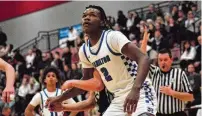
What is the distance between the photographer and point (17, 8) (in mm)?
26234

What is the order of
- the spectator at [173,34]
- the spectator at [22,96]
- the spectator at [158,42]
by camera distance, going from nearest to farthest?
the spectator at [158,42] → the spectator at [173,34] → the spectator at [22,96]

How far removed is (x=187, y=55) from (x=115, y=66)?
28.3 ft

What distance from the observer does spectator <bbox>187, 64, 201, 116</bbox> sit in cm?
1061

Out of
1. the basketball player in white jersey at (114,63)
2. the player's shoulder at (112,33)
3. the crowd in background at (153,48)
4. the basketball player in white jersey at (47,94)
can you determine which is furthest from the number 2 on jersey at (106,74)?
the crowd in background at (153,48)

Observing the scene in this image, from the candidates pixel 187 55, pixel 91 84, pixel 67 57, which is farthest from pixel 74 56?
pixel 91 84

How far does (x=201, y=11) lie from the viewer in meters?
15.6

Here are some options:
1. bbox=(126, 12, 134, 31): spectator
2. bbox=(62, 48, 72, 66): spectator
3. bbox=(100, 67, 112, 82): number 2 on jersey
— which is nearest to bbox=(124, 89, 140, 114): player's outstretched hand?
bbox=(100, 67, 112, 82): number 2 on jersey

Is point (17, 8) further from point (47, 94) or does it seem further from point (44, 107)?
point (44, 107)

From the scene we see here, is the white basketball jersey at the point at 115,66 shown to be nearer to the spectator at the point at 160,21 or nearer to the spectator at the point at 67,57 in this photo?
the spectator at the point at 160,21

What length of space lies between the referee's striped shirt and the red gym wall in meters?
18.5

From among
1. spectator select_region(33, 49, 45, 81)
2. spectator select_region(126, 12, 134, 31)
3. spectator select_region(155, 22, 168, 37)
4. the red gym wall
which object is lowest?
spectator select_region(33, 49, 45, 81)

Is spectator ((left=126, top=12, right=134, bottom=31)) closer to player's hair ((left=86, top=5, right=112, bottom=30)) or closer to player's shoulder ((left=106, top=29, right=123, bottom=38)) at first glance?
player's hair ((left=86, top=5, right=112, bottom=30))

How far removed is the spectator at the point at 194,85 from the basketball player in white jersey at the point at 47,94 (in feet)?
12.8

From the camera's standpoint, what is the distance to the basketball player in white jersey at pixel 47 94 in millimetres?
7032
